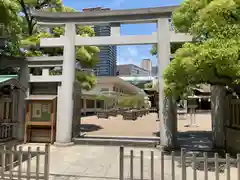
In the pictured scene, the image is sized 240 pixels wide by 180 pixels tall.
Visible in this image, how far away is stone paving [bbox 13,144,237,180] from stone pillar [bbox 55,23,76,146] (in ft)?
2.08

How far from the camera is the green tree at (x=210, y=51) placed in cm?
591

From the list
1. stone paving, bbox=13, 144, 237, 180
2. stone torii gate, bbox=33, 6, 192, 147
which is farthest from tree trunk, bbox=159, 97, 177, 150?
stone paving, bbox=13, 144, 237, 180

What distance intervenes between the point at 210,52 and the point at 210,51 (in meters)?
0.03

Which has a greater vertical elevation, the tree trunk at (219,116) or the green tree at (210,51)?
the green tree at (210,51)

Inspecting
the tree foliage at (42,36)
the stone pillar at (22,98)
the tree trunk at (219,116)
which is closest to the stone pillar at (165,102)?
the tree trunk at (219,116)

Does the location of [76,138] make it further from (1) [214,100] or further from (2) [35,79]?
(1) [214,100]

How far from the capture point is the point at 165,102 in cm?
966

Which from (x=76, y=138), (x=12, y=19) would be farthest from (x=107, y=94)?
(x=12, y=19)

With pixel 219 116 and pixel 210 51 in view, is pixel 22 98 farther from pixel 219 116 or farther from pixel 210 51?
pixel 219 116

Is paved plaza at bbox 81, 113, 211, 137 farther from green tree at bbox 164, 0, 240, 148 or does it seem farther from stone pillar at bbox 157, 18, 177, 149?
green tree at bbox 164, 0, 240, 148

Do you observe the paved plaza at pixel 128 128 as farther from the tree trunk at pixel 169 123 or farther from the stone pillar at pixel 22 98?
the stone pillar at pixel 22 98

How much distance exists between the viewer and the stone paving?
6.16m

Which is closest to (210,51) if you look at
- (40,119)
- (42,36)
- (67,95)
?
(67,95)

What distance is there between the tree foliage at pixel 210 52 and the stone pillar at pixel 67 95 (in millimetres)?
4590
